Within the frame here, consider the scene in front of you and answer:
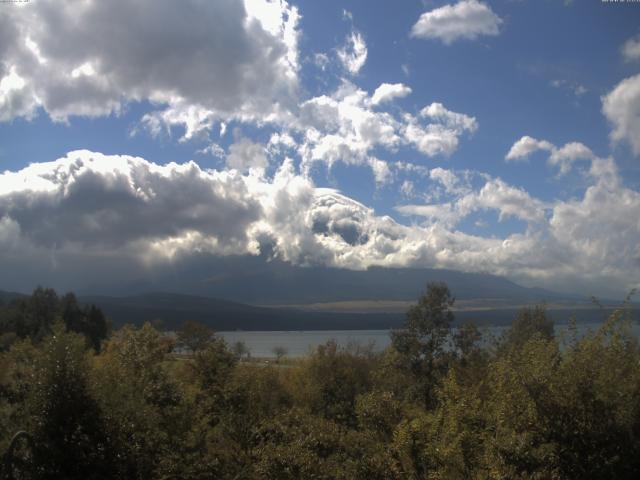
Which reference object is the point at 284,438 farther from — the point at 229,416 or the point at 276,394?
the point at 276,394

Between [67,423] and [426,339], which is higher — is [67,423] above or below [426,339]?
below

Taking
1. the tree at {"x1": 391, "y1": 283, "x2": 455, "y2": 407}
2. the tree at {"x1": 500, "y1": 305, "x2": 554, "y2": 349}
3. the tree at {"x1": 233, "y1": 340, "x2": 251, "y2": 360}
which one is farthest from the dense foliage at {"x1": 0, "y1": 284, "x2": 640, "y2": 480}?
the tree at {"x1": 233, "y1": 340, "x2": 251, "y2": 360}

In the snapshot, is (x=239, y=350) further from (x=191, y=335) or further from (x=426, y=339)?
(x=426, y=339)

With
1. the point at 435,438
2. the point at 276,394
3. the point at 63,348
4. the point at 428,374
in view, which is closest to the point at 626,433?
the point at 435,438

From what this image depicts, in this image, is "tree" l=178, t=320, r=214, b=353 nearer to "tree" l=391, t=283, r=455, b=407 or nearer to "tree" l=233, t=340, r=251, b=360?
"tree" l=233, t=340, r=251, b=360

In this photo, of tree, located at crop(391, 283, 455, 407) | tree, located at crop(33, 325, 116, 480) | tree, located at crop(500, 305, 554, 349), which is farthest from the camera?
tree, located at crop(500, 305, 554, 349)

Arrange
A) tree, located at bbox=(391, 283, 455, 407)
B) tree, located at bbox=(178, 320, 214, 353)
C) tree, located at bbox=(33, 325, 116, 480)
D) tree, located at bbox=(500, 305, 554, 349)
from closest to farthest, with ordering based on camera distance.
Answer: tree, located at bbox=(33, 325, 116, 480), tree, located at bbox=(391, 283, 455, 407), tree, located at bbox=(500, 305, 554, 349), tree, located at bbox=(178, 320, 214, 353)

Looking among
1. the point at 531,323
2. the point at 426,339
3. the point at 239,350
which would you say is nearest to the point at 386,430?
the point at 426,339

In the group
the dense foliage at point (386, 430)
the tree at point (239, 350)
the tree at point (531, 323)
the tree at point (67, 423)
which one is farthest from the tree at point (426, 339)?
the tree at point (67, 423)

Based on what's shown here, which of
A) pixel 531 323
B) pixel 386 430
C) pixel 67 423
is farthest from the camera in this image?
pixel 531 323

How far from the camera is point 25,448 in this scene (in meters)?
20.3

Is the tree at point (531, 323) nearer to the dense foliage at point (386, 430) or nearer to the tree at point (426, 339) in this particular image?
the tree at point (426, 339)

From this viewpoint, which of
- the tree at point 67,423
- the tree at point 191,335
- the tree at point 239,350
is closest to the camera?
the tree at point 67,423

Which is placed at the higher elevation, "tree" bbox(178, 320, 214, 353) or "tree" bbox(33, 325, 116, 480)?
"tree" bbox(33, 325, 116, 480)
